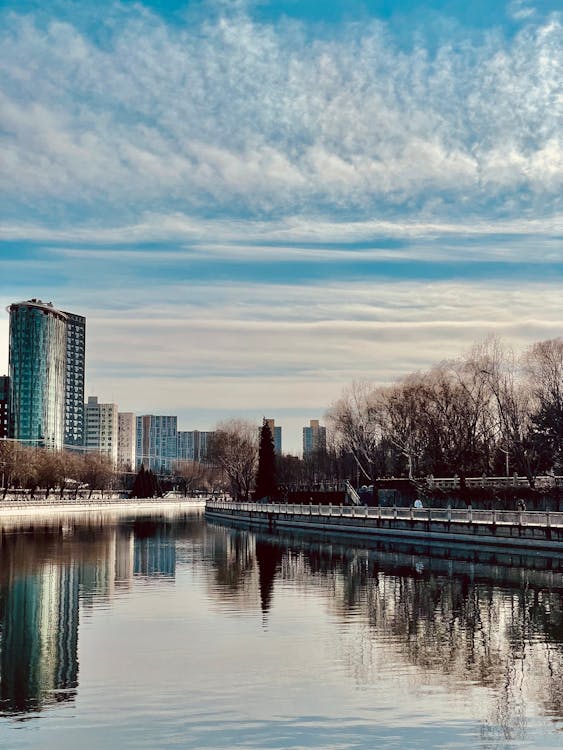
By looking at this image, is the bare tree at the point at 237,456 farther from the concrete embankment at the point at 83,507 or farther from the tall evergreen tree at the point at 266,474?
the tall evergreen tree at the point at 266,474

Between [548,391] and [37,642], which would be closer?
[37,642]

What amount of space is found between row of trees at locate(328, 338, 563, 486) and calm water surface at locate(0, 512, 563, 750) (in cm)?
3071

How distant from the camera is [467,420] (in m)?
76.6

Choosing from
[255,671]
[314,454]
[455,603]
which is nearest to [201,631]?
[255,671]

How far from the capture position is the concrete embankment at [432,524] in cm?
4003

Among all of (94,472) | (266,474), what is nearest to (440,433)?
(266,474)

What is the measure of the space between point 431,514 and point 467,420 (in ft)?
91.0

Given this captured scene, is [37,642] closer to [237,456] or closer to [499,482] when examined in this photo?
[499,482]

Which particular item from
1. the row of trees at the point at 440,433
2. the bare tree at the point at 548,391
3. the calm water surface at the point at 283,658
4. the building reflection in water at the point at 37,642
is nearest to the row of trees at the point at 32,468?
the row of trees at the point at 440,433

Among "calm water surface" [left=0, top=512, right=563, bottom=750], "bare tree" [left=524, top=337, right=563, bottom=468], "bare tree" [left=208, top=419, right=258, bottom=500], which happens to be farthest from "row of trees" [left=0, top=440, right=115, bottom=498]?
"calm water surface" [left=0, top=512, right=563, bottom=750]

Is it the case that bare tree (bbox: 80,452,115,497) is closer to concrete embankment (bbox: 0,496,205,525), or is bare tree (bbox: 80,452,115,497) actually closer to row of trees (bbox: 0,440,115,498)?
row of trees (bbox: 0,440,115,498)

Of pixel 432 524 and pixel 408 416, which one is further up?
pixel 408 416

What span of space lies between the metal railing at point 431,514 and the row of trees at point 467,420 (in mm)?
11157

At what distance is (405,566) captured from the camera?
38.8 metres
